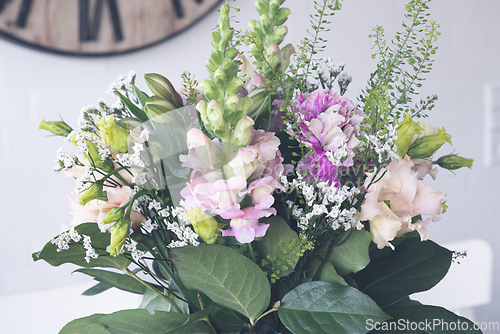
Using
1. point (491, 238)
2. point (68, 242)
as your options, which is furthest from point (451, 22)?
point (68, 242)

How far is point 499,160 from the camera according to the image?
1.36 m

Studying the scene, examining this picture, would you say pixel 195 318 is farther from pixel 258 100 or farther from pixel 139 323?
pixel 258 100

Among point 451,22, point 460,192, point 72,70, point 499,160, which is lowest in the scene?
point 460,192

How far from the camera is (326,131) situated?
29cm

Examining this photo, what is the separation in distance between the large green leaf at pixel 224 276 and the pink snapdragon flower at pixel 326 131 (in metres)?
0.09

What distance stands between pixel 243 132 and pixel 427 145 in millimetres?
160

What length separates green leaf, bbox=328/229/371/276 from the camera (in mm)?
295

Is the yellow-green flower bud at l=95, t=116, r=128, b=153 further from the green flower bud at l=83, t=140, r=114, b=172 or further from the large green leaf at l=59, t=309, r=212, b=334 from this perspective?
the large green leaf at l=59, t=309, r=212, b=334

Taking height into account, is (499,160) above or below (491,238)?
above

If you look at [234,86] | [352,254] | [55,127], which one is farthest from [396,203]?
[55,127]

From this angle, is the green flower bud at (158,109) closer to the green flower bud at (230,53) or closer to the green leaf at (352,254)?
the green flower bud at (230,53)

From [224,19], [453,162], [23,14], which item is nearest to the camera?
[224,19]

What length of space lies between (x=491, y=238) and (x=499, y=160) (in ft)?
0.93

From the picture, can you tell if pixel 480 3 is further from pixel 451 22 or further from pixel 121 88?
pixel 121 88
